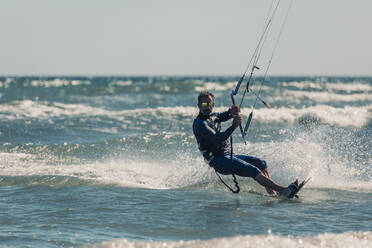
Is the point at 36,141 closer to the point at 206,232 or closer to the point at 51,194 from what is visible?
the point at 51,194

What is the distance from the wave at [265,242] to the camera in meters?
5.90

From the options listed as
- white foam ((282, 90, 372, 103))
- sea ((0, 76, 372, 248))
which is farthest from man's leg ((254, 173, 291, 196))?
white foam ((282, 90, 372, 103))

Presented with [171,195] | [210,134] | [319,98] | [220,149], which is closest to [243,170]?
[220,149]

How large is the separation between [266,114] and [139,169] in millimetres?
14554

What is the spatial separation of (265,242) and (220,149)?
2.79 metres

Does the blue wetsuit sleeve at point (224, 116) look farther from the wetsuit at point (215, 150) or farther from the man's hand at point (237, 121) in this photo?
the man's hand at point (237, 121)

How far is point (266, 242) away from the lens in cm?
604

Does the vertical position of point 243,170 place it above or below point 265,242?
above

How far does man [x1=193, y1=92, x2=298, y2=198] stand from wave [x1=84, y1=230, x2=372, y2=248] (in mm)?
2102

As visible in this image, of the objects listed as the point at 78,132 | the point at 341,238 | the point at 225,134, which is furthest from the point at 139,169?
the point at 78,132

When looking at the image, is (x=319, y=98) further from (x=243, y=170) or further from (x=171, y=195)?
(x=171, y=195)

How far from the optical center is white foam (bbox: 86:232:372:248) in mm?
5895

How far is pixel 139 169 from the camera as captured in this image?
11648 mm

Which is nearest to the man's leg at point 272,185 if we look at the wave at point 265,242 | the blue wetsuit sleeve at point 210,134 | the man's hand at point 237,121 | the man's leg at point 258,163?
the man's leg at point 258,163
